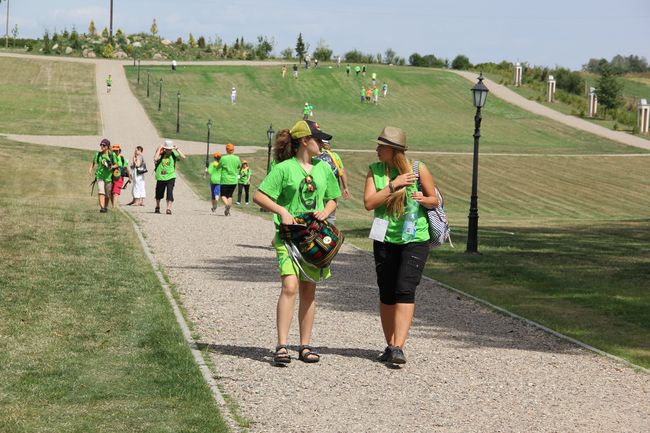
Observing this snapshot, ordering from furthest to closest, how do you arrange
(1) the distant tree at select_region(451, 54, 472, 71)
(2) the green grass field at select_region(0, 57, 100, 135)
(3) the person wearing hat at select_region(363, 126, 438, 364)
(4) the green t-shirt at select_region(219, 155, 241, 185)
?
(1) the distant tree at select_region(451, 54, 472, 71), (2) the green grass field at select_region(0, 57, 100, 135), (4) the green t-shirt at select_region(219, 155, 241, 185), (3) the person wearing hat at select_region(363, 126, 438, 364)

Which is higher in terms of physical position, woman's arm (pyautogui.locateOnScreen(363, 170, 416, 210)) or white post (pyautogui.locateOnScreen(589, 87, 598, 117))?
white post (pyautogui.locateOnScreen(589, 87, 598, 117))

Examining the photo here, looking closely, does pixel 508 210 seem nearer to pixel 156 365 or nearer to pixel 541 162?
pixel 541 162

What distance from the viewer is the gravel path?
23.7 feet

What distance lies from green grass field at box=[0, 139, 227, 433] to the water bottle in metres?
1.92

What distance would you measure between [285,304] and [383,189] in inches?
46.1

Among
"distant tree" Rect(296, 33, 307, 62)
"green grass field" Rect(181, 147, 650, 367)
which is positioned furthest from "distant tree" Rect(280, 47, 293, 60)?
"green grass field" Rect(181, 147, 650, 367)

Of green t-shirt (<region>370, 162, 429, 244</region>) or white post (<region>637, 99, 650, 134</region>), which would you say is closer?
green t-shirt (<region>370, 162, 429, 244</region>)

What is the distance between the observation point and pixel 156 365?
Result: 845cm

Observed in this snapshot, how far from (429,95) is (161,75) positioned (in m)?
20.6

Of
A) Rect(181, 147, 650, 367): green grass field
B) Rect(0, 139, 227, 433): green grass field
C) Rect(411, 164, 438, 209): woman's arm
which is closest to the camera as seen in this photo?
Rect(0, 139, 227, 433): green grass field

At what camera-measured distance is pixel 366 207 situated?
28.2 feet

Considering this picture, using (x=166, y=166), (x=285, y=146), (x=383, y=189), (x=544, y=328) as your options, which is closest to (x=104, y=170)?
(x=166, y=166)

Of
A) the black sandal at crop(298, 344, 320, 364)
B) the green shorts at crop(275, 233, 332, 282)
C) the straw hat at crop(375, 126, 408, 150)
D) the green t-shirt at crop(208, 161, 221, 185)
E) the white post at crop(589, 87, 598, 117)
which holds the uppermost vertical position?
the white post at crop(589, 87, 598, 117)

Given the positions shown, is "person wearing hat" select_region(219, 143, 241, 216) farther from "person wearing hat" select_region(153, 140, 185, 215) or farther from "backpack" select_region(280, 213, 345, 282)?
"backpack" select_region(280, 213, 345, 282)
